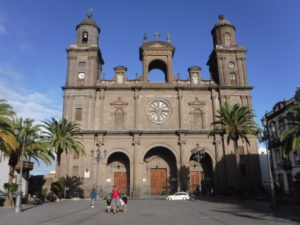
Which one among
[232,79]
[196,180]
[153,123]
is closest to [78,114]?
[153,123]

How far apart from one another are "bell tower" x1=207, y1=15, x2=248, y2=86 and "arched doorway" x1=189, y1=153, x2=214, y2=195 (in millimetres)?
12063

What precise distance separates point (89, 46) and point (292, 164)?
1364 inches

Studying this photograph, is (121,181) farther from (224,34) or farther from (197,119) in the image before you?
(224,34)

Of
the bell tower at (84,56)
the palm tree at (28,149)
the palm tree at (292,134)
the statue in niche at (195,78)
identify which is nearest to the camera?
the palm tree at (292,134)

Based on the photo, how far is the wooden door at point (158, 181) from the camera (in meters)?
36.8

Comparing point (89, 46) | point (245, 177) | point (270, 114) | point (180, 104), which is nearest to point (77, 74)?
point (89, 46)

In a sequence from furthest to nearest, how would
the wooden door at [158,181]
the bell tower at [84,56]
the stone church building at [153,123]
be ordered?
the bell tower at [84,56] → the wooden door at [158,181] → the stone church building at [153,123]

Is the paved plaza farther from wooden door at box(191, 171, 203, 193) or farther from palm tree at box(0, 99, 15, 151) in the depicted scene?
wooden door at box(191, 171, 203, 193)

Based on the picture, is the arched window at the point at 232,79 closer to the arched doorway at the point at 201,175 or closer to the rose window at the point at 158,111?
the rose window at the point at 158,111

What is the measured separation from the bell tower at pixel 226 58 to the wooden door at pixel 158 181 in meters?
16.0

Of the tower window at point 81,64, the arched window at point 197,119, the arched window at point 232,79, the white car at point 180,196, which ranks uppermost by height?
the tower window at point 81,64

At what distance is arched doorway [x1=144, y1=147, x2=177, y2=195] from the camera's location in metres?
36.8

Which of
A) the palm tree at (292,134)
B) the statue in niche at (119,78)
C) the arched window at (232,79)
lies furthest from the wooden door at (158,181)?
the palm tree at (292,134)

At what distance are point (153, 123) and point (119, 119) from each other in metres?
4.99
